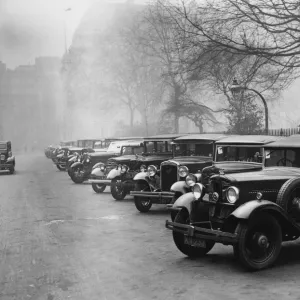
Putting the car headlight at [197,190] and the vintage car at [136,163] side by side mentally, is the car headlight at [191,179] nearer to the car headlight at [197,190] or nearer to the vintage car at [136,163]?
the car headlight at [197,190]

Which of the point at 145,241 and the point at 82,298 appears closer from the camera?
the point at 82,298

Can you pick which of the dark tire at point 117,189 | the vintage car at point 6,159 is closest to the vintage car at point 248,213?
the dark tire at point 117,189

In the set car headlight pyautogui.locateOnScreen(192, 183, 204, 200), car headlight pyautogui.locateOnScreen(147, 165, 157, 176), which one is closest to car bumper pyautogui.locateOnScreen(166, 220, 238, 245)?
car headlight pyautogui.locateOnScreen(192, 183, 204, 200)

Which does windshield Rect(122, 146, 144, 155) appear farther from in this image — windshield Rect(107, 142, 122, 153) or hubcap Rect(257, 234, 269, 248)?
hubcap Rect(257, 234, 269, 248)

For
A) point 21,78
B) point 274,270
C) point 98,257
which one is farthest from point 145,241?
point 21,78

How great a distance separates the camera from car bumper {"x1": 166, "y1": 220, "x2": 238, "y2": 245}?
6699mm

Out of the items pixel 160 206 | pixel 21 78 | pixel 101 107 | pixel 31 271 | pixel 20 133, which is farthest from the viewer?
pixel 21 78

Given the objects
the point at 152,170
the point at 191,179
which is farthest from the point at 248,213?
the point at 152,170

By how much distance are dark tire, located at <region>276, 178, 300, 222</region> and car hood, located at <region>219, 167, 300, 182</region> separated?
0.69 ft

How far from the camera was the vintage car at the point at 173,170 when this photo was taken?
1245cm

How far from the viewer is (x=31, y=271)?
6.84 metres

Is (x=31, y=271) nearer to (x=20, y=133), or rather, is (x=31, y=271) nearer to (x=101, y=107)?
(x=101, y=107)

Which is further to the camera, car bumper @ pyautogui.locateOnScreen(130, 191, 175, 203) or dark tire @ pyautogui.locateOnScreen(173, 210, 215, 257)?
car bumper @ pyautogui.locateOnScreen(130, 191, 175, 203)

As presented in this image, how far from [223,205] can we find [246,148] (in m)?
2.99
